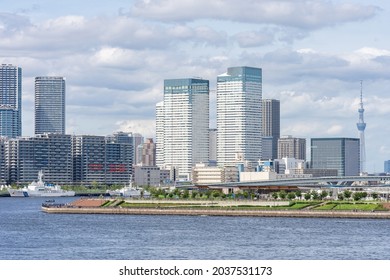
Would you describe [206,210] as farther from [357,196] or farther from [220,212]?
[357,196]

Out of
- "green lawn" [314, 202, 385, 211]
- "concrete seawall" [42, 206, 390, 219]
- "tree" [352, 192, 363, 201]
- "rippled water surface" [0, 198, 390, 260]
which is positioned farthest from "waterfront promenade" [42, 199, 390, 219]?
"tree" [352, 192, 363, 201]

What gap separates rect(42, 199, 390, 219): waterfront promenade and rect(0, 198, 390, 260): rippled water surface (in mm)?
5616

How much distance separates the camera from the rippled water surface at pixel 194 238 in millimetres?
72625

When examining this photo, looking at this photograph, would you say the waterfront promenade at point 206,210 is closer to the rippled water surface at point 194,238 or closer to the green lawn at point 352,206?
the green lawn at point 352,206

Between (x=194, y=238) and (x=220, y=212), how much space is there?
4363 cm

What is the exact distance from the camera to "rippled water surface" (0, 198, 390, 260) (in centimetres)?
7262

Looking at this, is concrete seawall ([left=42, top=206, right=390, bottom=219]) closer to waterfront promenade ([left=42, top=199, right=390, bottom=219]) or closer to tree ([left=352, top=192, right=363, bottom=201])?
waterfront promenade ([left=42, top=199, right=390, bottom=219])

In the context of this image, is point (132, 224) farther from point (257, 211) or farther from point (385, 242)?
point (385, 242)

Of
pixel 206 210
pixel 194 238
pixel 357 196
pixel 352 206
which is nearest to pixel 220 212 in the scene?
pixel 206 210

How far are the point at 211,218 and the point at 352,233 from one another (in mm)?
32152

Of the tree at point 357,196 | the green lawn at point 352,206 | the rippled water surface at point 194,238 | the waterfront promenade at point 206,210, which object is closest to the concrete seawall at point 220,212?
the waterfront promenade at point 206,210

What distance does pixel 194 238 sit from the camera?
285 ft
